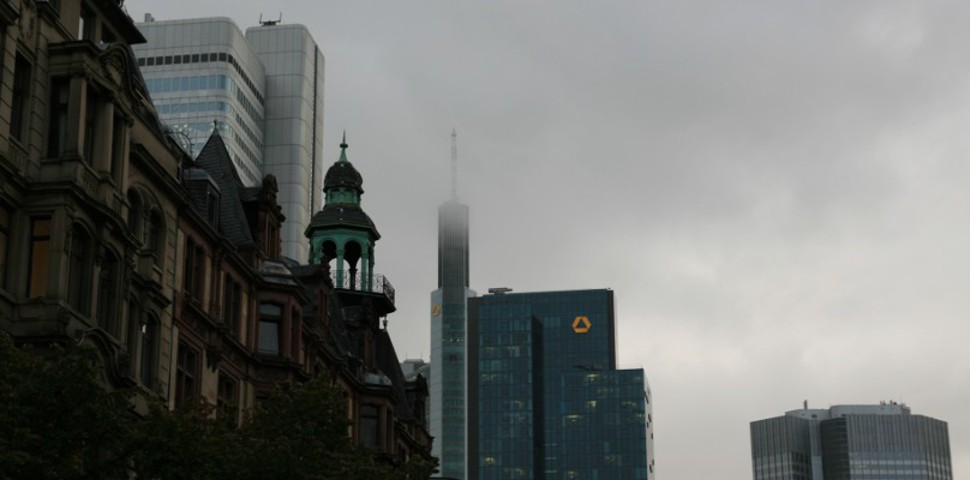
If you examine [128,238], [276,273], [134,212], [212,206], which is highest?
[212,206]

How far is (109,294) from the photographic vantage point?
4488 cm

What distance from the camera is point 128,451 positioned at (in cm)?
3391

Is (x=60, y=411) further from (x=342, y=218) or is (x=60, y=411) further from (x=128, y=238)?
(x=342, y=218)

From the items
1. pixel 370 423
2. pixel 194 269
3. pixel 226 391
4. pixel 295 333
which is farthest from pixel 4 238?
pixel 370 423

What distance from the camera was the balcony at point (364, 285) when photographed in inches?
3369

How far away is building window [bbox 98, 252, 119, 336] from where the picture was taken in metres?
44.6

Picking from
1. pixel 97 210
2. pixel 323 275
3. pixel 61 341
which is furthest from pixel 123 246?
pixel 323 275

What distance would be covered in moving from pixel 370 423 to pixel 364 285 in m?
10.7

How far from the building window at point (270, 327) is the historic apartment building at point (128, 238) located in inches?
2.0

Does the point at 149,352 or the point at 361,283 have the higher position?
the point at 361,283

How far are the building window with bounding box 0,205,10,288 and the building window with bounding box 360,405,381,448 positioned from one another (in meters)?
37.6

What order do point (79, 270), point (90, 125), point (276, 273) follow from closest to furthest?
point (79, 270) < point (90, 125) < point (276, 273)

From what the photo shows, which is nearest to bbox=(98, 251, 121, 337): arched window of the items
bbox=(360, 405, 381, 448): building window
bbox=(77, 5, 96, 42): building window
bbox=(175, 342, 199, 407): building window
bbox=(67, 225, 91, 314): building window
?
bbox=(67, 225, 91, 314): building window

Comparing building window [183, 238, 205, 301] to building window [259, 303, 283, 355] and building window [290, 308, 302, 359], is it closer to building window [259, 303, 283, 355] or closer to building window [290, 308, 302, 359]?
building window [259, 303, 283, 355]
